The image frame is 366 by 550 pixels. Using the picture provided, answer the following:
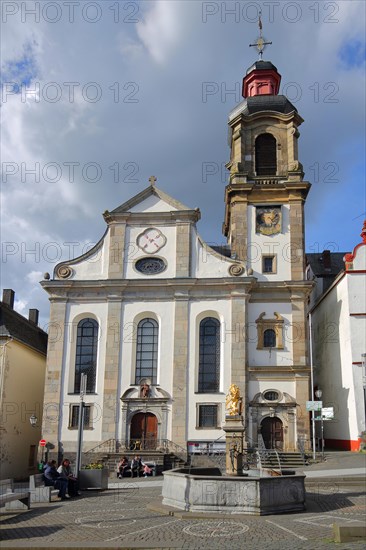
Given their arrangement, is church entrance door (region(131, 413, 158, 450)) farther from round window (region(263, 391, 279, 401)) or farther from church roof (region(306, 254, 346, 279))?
church roof (region(306, 254, 346, 279))

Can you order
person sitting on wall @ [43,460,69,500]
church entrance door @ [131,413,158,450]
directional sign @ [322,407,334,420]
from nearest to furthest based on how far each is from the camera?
1. person sitting on wall @ [43,460,69,500]
2. directional sign @ [322,407,334,420]
3. church entrance door @ [131,413,158,450]

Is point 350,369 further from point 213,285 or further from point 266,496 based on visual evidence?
point 266,496

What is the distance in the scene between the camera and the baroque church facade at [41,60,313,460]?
35.3 metres

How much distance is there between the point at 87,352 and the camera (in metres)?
37.3

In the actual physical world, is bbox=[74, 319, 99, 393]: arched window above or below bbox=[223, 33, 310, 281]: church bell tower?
below

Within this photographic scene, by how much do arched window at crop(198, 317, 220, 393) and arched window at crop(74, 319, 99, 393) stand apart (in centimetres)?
656

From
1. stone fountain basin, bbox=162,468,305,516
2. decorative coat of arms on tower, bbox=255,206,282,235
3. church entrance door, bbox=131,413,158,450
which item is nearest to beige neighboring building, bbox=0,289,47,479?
church entrance door, bbox=131,413,158,450

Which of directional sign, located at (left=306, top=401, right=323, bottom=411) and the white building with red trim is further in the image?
the white building with red trim

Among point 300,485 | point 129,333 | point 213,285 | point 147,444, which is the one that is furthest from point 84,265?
point 300,485

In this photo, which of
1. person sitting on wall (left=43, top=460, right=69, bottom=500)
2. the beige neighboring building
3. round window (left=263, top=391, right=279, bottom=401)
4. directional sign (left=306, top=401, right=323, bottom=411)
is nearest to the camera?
person sitting on wall (left=43, top=460, right=69, bottom=500)

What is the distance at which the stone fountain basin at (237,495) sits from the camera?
15195mm

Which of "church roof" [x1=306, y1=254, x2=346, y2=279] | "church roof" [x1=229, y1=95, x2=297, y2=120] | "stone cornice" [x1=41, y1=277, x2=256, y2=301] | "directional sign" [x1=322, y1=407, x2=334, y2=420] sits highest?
"church roof" [x1=229, y1=95, x2=297, y2=120]

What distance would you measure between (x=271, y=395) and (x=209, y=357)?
4314 millimetres

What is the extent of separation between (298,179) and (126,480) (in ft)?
73.9
